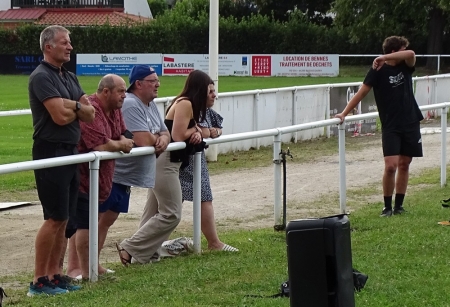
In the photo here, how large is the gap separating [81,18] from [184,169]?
58808mm

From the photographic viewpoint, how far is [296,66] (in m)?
45.1

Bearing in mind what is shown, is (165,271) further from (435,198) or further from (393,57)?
(435,198)

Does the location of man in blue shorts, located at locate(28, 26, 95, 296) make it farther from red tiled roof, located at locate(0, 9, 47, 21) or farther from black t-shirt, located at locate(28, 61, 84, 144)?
red tiled roof, located at locate(0, 9, 47, 21)

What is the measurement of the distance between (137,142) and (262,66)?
38.2 meters

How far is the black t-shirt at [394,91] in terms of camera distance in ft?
32.2

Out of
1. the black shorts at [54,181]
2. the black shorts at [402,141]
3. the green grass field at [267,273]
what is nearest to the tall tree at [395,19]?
the black shorts at [402,141]

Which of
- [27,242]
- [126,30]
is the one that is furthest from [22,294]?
[126,30]

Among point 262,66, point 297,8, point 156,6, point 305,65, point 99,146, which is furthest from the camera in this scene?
point 156,6

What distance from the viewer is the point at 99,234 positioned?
291 inches

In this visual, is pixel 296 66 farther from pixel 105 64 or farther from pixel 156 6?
pixel 156 6

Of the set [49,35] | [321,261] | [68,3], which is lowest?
[321,261]

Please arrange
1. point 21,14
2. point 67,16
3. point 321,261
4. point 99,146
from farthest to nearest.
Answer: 1. point 21,14
2. point 67,16
3. point 99,146
4. point 321,261

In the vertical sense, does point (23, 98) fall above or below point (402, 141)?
below

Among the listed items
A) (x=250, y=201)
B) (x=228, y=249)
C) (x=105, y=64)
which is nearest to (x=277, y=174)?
(x=228, y=249)
